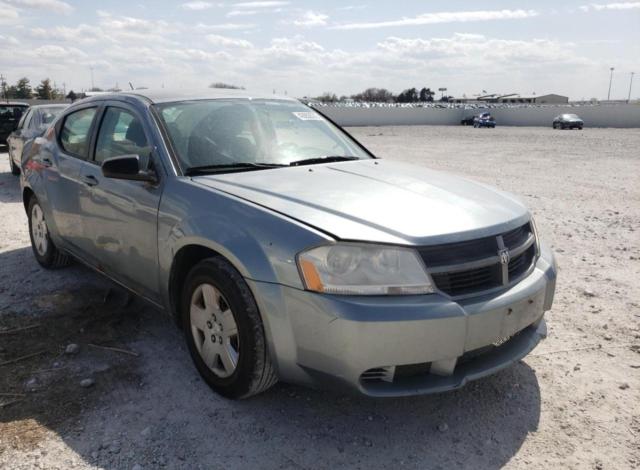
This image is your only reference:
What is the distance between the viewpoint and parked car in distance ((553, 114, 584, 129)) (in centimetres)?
4109

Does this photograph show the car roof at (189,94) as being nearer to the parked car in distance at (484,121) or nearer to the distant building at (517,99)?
the parked car in distance at (484,121)

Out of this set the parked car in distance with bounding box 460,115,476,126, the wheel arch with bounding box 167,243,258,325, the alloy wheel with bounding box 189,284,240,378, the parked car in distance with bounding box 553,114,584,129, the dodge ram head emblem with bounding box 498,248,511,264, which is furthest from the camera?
the parked car in distance with bounding box 460,115,476,126

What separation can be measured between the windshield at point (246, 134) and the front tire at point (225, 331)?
2.64 feet

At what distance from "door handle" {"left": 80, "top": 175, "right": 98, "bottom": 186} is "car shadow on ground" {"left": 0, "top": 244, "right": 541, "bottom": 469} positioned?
111cm

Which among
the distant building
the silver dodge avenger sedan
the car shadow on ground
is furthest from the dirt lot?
the distant building

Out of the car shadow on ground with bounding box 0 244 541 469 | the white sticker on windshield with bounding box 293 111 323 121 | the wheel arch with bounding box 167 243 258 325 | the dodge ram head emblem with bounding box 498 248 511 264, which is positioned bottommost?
the car shadow on ground with bounding box 0 244 541 469

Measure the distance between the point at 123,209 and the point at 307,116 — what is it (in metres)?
1.58

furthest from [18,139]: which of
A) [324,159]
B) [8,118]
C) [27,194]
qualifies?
[324,159]

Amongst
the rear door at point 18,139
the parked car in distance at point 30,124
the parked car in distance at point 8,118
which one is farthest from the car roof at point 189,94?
the parked car in distance at point 8,118

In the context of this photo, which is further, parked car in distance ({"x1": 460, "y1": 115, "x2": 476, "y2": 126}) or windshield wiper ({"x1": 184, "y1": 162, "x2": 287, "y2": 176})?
parked car in distance ({"x1": 460, "y1": 115, "x2": 476, "y2": 126})

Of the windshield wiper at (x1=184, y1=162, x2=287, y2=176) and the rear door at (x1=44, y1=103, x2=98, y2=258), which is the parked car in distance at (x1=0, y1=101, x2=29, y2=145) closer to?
the rear door at (x1=44, y1=103, x2=98, y2=258)

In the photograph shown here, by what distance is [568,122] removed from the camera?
4138 centimetres

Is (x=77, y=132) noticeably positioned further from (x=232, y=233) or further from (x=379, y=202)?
(x=379, y=202)

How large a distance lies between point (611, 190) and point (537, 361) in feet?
25.6
